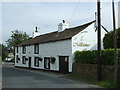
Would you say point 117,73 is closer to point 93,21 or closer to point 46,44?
point 93,21

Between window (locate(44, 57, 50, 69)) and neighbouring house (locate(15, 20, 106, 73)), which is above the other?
neighbouring house (locate(15, 20, 106, 73))

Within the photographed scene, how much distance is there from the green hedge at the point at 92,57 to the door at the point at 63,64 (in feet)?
6.43

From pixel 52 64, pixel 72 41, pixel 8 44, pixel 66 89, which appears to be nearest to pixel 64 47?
pixel 72 41

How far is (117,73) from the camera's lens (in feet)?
52.3

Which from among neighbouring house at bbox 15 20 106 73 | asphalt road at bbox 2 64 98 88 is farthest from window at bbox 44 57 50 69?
asphalt road at bbox 2 64 98 88

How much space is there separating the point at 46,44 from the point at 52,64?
142 inches

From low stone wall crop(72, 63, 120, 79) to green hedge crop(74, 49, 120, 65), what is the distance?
510 mm

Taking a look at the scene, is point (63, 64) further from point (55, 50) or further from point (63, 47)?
point (55, 50)

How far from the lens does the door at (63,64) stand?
2818 centimetres

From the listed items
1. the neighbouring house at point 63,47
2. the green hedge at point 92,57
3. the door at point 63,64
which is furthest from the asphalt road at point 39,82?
the neighbouring house at point 63,47

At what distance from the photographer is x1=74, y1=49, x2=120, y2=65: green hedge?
64.5 feet

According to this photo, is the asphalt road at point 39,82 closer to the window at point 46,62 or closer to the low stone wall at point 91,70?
the low stone wall at point 91,70

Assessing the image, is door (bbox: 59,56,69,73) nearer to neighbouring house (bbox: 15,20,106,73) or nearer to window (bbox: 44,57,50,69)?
neighbouring house (bbox: 15,20,106,73)

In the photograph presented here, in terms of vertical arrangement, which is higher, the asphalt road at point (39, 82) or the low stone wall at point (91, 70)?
the low stone wall at point (91, 70)
